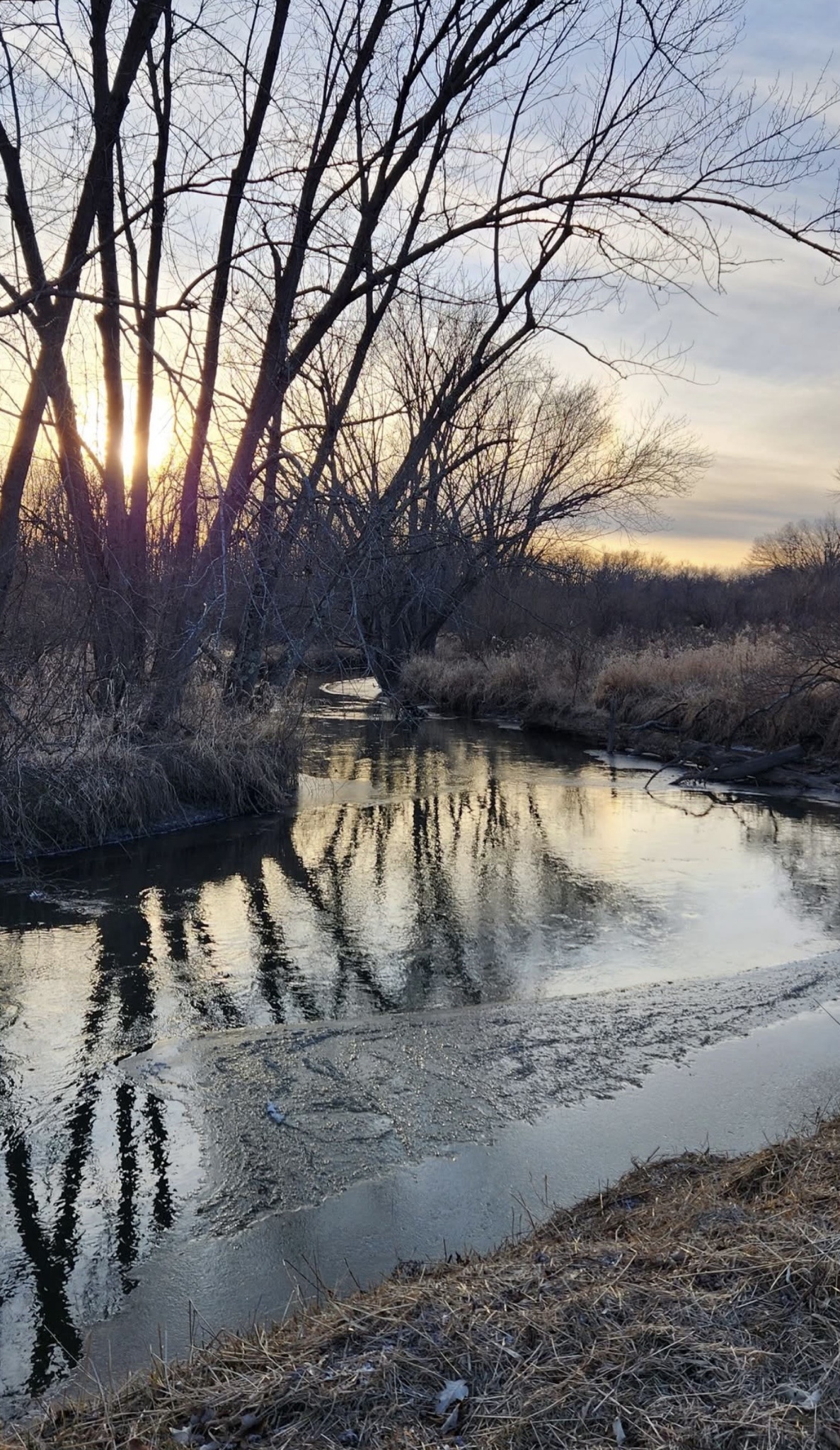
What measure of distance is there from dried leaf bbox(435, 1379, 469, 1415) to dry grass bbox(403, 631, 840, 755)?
16178 mm

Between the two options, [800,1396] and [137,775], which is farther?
[137,775]

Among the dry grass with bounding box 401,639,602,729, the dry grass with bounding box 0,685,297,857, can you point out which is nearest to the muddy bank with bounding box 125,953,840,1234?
the dry grass with bounding box 0,685,297,857

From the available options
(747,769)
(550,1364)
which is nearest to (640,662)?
(747,769)

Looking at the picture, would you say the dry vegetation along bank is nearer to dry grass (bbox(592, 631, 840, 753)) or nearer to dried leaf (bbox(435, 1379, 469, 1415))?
dry grass (bbox(592, 631, 840, 753))

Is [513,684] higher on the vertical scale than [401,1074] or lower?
higher

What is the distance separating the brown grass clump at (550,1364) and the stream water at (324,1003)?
3.18 ft

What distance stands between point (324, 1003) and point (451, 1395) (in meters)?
4.56

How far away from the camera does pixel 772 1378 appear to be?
2477 millimetres

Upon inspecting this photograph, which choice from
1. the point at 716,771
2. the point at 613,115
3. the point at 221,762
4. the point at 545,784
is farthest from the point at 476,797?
the point at 613,115

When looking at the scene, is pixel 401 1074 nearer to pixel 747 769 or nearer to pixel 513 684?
pixel 747 769

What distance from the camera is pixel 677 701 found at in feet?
66.2

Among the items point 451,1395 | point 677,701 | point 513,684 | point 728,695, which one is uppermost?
point 513,684

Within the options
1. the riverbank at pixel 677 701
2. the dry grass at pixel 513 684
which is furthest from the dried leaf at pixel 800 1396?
the dry grass at pixel 513 684

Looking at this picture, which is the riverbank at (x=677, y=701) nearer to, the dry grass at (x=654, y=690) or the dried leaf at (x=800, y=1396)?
the dry grass at (x=654, y=690)
